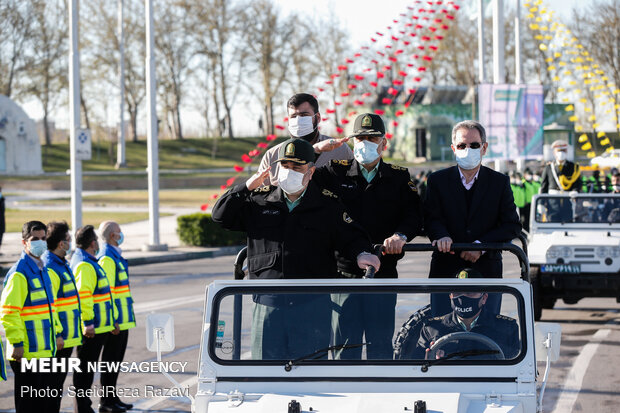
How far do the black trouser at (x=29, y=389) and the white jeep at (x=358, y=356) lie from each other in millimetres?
2663

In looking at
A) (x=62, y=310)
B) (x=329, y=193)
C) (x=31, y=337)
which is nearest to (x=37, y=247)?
(x=62, y=310)

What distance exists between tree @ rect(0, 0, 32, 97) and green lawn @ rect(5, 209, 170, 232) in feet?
86.9

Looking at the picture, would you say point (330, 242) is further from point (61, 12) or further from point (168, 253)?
point (61, 12)

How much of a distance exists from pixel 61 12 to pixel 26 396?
204ft

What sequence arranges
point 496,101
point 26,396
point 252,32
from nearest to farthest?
1. point 26,396
2. point 496,101
3. point 252,32

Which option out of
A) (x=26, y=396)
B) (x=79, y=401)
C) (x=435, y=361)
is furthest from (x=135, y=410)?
(x=435, y=361)

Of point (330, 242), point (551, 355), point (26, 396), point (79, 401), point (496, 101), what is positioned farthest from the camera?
point (496, 101)

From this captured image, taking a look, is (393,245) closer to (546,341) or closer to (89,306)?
(546,341)

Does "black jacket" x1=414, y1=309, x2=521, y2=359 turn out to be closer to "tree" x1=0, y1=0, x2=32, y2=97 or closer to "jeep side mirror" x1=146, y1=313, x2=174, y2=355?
"jeep side mirror" x1=146, y1=313, x2=174, y2=355

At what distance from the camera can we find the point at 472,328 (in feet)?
15.0

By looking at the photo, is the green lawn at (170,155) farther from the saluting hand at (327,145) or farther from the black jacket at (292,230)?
the black jacket at (292,230)

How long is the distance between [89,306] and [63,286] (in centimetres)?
60

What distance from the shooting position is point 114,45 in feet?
230

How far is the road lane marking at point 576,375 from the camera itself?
8.23 meters
